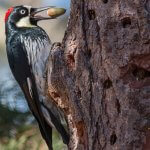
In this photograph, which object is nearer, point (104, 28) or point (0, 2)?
point (104, 28)

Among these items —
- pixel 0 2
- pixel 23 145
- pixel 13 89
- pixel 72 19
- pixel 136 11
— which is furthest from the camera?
pixel 0 2

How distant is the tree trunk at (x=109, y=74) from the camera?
7.97 feet

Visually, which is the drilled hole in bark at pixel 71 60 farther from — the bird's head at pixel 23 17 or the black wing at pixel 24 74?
the bird's head at pixel 23 17


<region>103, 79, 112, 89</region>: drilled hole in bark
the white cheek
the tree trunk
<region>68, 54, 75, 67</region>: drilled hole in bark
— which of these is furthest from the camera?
the white cheek

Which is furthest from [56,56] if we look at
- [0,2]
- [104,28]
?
[0,2]

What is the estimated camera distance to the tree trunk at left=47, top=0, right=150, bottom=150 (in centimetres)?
243

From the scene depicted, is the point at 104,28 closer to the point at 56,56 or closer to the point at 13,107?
the point at 56,56

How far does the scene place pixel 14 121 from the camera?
4.23 metres

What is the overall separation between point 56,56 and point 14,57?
1369 mm

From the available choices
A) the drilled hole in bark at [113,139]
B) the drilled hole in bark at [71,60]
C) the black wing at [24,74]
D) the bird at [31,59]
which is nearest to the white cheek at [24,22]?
the bird at [31,59]

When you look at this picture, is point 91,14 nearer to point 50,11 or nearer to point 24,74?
point 50,11

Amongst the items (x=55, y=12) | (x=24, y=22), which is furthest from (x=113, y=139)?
(x=24, y=22)

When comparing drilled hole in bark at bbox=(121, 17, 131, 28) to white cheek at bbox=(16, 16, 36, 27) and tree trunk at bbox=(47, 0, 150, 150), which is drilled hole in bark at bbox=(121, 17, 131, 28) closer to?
tree trunk at bbox=(47, 0, 150, 150)

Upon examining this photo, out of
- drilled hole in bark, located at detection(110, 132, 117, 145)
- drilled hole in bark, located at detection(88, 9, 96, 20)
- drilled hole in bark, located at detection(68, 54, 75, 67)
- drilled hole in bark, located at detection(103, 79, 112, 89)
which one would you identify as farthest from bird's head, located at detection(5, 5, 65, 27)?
drilled hole in bark, located at detection(110, 132, 117, 145)
